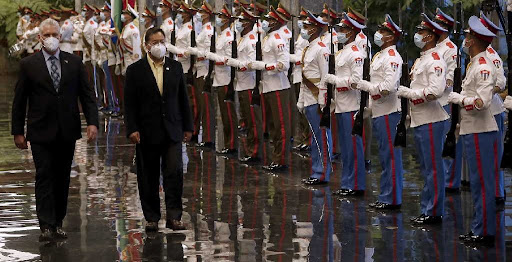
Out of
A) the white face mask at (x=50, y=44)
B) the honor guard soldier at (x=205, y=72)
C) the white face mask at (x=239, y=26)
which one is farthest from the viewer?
the honor guard soldier at (x=205, y=72)

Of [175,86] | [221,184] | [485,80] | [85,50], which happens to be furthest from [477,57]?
[85,50]

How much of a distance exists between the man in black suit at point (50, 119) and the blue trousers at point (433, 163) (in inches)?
120

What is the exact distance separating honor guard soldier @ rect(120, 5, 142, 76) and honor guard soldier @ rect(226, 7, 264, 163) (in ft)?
16.8

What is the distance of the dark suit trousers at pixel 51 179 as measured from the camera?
11.2m

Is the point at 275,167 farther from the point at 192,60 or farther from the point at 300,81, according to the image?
the point at 192,60

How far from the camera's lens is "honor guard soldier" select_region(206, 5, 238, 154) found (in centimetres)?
1741

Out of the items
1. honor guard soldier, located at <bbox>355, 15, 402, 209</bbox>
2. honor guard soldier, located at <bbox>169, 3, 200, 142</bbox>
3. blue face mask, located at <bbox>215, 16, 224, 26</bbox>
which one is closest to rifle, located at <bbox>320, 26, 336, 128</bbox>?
honor guard soldier, located at <bbox>355, 15, 402, 209</bbox>

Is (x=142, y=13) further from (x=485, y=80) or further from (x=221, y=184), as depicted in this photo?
(x=485, y=80)

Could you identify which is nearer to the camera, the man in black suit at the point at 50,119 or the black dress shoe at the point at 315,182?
the man in black suit at the point at 50,119

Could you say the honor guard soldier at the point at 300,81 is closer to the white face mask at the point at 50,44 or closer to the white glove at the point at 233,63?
the white glove at the point at 233,63

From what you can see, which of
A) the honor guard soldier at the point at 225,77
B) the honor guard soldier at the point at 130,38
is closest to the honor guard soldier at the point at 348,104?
the honor guard soldier at the point at 225,77

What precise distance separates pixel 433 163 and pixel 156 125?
8.51 ft

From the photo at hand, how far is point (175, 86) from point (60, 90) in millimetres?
1050

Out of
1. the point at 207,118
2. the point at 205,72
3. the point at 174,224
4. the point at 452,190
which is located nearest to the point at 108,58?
the point at 205,72
